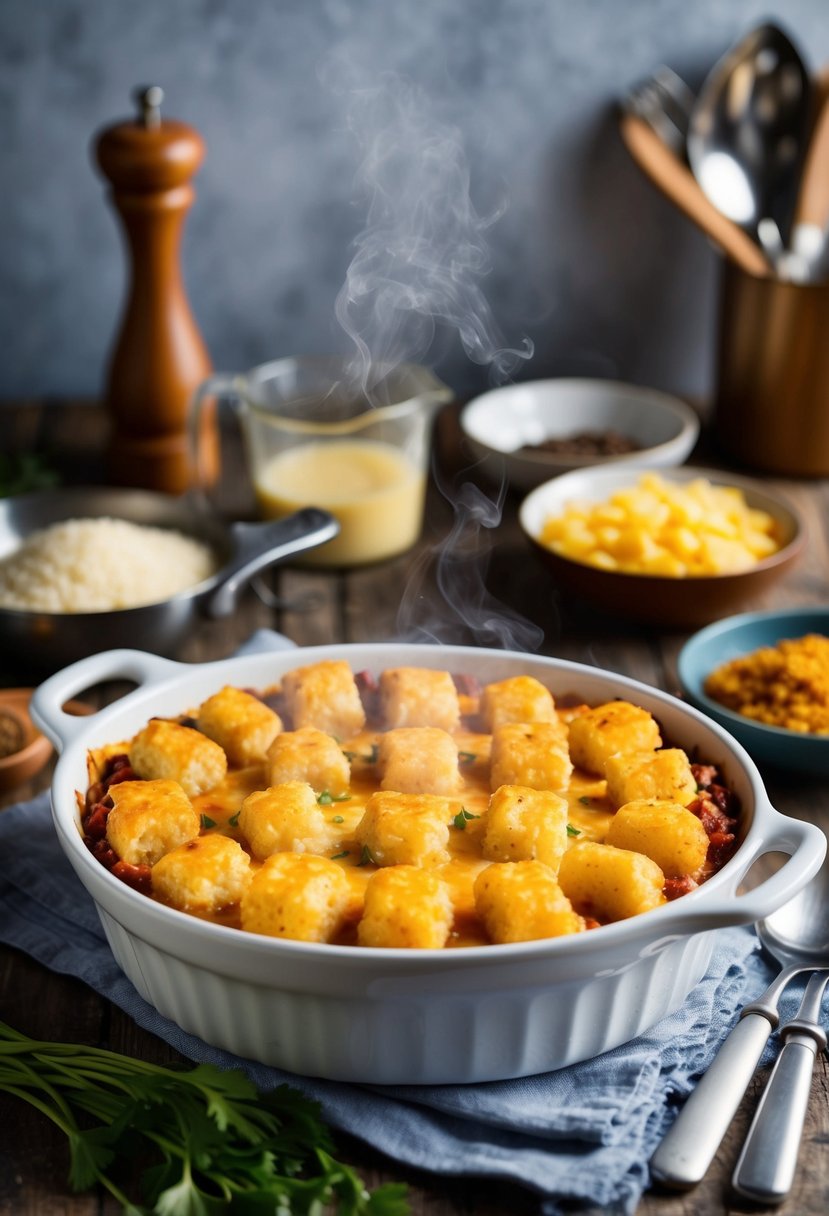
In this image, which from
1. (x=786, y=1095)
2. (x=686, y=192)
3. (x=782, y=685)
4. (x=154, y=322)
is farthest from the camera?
(x=686, y=192)

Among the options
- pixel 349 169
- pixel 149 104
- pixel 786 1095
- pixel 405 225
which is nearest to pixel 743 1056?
pixel 786 1095

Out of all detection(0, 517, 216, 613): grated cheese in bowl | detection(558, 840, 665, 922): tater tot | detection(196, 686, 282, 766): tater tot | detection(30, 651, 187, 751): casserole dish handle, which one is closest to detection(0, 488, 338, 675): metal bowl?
detection(0, 517, 216, 613): grated cheese in bowl

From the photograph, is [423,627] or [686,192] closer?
[423,627]

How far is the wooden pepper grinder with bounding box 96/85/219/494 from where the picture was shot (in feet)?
10.6

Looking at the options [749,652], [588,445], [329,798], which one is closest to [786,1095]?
[329,798]

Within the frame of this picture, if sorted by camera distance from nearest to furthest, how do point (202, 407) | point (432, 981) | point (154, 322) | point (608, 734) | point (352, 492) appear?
point (432, 981) → point (608, 734) → point (352, 492) → point (202, 407) → point (154, 322)

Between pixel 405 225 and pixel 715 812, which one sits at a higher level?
pixel 405 225

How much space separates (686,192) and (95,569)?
6.11 feet

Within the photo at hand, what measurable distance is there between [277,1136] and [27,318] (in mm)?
3007

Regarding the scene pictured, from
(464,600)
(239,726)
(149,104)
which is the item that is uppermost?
(149,104)

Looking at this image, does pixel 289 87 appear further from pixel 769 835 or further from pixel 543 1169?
pixel 543 1169

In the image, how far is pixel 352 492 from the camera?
3184 mm

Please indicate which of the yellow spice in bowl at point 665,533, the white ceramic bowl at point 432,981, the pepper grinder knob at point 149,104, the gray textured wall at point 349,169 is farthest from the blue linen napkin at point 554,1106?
the gray textured wall at point 349,169

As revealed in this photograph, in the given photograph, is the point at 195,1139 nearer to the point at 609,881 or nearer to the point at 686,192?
the point at 609,881
